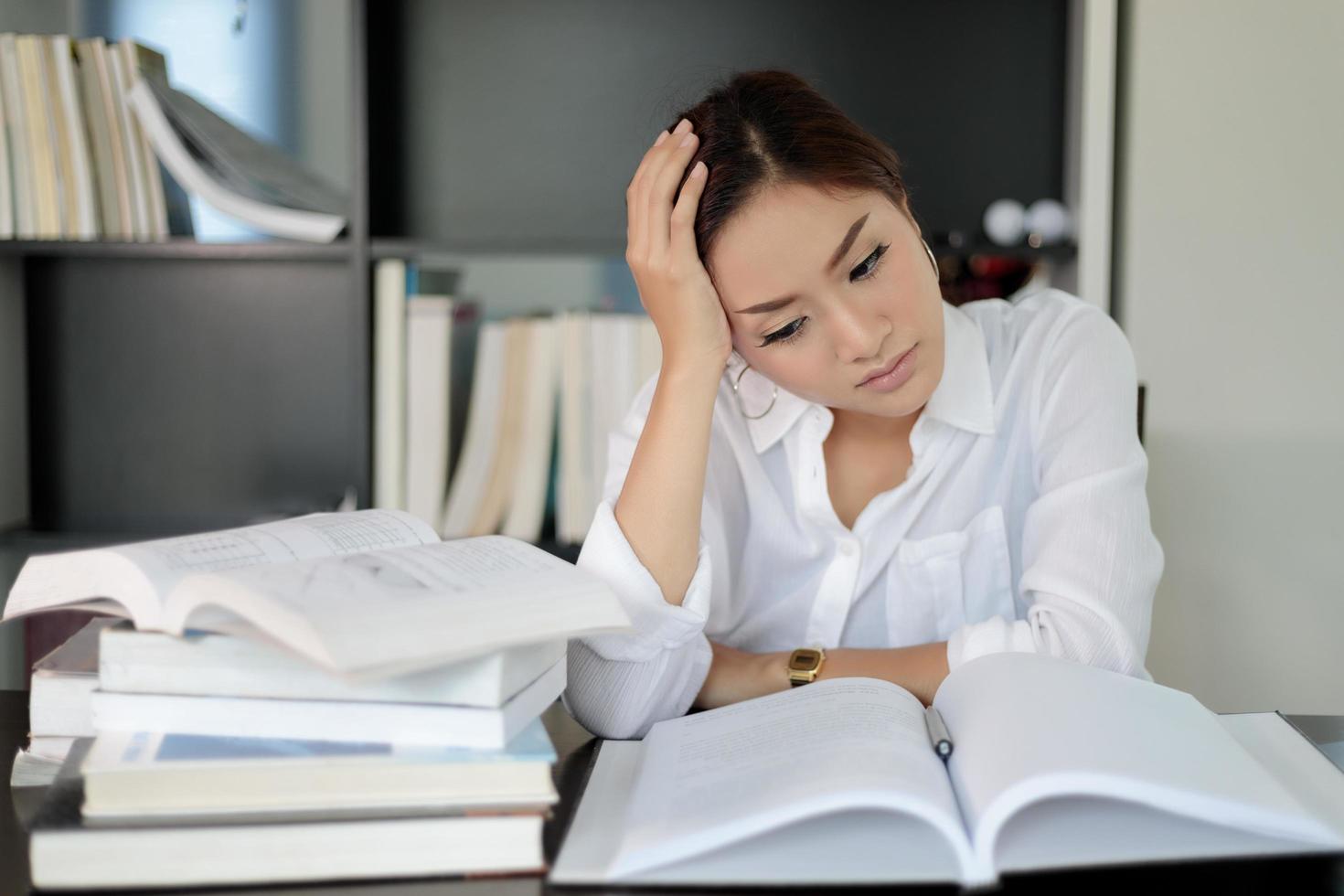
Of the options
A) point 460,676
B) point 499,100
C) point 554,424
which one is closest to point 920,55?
point 499,100

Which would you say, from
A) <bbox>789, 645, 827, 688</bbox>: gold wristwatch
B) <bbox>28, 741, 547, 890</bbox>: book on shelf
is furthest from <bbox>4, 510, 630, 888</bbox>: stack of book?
<bbox>789, 645, 827, 688</bbox>: gold wristwatch

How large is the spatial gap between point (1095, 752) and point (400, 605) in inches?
14.6

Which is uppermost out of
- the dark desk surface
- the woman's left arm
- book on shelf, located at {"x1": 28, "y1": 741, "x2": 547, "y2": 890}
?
→ book on shelf, located at {"x1": 28, "y1": 741, "x2": 547, "y2": 890}

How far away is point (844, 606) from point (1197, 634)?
94 centimetres

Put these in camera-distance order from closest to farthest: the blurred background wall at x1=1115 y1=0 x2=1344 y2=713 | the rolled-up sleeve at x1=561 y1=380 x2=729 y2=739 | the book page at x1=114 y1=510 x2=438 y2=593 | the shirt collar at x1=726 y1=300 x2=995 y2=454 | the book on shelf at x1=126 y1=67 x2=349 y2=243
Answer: the book page at x1=114 y1=510 x2=438 y2=593
the rolled-up sleeve at x1=561 y1=380 x2=729 y2=739
the shirt collar at x1=726 y1=300 x2=995 y2=454
the blurred background wall at x1=1115 y1=0 x2=1344 y2=713
the book on shelf at x1=126 y1=67 x2=349 y2=243

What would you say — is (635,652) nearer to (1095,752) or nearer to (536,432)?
(1095,752)

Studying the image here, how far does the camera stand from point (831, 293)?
1117 millimetres

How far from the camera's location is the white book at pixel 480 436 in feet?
6.93

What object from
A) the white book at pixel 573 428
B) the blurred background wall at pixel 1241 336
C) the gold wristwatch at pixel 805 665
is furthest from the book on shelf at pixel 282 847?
the blurred background wall at pixel 1241 336

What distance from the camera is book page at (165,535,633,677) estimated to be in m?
0.62

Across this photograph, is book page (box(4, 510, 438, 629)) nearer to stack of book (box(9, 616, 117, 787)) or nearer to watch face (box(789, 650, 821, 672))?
stack of book (box(9, 616, 117, 787))

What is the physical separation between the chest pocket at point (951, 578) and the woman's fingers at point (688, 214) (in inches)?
15.5

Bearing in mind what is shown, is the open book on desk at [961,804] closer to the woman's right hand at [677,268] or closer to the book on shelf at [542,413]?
the woman's right hand at [677,268]

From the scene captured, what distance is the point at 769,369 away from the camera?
1.21 meters
